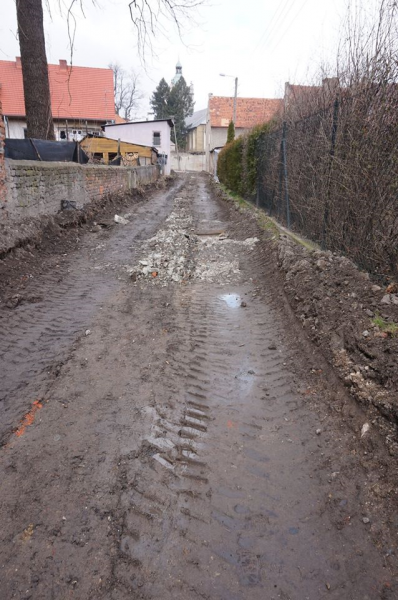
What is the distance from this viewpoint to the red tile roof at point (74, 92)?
27531 mm

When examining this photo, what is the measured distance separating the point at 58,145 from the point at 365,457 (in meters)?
9.99

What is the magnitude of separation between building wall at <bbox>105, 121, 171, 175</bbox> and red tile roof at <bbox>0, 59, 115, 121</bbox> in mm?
1095

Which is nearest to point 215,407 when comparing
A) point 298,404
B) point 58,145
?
point 298,404

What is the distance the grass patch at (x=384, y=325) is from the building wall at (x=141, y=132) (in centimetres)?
3080

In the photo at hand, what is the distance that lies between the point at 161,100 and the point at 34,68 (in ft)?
222

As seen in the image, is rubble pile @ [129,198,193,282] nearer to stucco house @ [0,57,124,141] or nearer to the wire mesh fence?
the wire mesh fence

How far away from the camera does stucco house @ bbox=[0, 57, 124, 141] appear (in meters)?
27.3

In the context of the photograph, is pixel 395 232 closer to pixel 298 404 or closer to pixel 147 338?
pixel 298 404

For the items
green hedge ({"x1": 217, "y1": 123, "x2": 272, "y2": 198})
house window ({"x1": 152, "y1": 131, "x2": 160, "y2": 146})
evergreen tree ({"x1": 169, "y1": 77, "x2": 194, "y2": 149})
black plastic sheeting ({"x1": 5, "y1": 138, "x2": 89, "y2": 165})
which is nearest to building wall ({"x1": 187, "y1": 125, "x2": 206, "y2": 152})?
evergreen tree ({"x1": 169, "y1": 77, "x2": 194, "y2": 149})

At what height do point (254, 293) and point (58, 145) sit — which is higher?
point (58, 145)

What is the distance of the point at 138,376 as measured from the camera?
3422mm

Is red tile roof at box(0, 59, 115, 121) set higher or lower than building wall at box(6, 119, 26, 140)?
higher

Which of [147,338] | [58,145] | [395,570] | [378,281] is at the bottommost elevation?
[395,570]

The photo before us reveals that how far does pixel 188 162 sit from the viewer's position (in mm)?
57688
